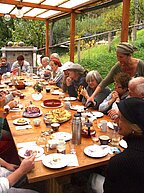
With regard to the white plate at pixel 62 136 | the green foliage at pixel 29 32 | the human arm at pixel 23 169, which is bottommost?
the human arm at pixel 23 169

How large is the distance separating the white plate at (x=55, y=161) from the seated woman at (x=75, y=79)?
6.39 feet

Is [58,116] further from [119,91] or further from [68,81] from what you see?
[68,81]

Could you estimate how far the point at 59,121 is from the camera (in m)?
2.38

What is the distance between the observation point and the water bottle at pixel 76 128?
72.1 inches

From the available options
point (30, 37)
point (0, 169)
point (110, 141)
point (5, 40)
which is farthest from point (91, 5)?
point (5, 40)

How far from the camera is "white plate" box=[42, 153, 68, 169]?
1.56m

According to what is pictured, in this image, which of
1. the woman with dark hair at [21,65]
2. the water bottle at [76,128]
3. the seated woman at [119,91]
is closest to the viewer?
the water bottle at [76,128]

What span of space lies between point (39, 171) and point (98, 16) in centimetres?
977

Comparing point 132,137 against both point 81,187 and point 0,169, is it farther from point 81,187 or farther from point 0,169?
point 81,187

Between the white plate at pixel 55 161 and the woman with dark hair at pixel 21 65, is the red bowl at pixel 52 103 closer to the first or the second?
the white plate at pixel 55 161

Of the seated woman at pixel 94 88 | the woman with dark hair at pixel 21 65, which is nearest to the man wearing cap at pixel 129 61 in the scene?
the seated woman at pixel 94 88

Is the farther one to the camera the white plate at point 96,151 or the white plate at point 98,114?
the white plate at point 98,114

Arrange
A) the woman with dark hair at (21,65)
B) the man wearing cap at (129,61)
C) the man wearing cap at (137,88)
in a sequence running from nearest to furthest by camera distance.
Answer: the man wearing cap at (137,88) < the man wearing cap at (129,61) < the woman with dark hair at (21,65)

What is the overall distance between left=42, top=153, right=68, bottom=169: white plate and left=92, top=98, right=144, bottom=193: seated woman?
0.42m
